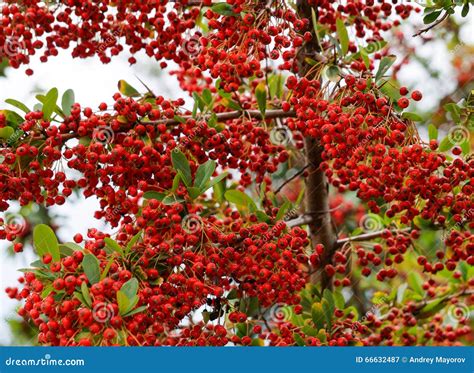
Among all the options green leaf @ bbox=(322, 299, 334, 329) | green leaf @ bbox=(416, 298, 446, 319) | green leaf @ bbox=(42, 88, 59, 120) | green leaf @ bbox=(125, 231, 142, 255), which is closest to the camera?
green leaf @ bbox=(125, 231, 142, 255)

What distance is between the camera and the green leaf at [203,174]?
2.08 metres

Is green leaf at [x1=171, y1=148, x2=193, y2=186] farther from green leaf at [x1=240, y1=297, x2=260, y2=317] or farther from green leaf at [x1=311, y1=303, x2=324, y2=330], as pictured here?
green leaf at [x1=311, y1=303, x2=324, y2=330]

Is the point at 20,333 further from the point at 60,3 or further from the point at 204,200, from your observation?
the point at 60,3

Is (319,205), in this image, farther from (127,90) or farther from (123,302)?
(123,302)

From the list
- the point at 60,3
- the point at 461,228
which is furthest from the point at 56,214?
the point at 461,228

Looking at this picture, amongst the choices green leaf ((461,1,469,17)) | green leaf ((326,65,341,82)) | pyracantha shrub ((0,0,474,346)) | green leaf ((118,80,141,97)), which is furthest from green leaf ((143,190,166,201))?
green leaf ((461,1,469,17))

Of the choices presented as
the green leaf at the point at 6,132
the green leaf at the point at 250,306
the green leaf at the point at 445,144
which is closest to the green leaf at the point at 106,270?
the green leaf at the point at 6,132

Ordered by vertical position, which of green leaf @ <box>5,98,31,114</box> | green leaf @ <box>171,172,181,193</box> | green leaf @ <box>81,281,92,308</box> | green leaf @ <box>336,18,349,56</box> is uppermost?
green leaf @ <box>336,18,349,56</box>

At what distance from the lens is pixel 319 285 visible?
281 cm

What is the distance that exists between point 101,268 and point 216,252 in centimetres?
34

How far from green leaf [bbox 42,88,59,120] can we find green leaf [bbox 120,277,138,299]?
25.9 inches

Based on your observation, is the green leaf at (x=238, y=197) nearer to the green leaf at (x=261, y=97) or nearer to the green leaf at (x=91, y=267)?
the green leaf at (x=261, y=97)

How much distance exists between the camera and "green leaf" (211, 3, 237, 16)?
2209 millimetres

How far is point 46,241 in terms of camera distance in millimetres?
1923
